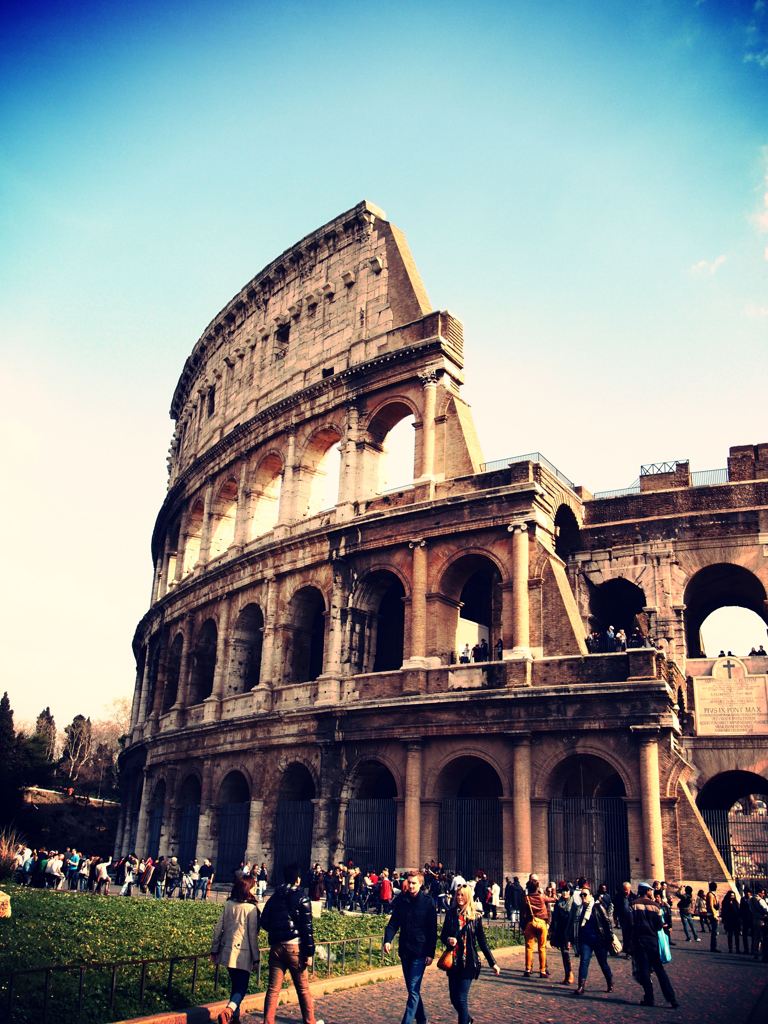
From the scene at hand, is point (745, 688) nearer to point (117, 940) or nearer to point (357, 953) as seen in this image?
point (357, 953)

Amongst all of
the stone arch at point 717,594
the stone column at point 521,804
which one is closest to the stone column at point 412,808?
the stone column at point 521,804

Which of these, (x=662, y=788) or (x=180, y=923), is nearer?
(x=180, y=923)

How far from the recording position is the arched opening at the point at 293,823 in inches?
914

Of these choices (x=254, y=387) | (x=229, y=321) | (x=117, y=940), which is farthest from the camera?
(x=229, y=321)

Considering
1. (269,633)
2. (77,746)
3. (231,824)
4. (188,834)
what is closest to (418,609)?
(269,633)

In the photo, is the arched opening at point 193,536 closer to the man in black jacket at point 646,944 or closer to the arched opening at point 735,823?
the arched opening at point 735,823

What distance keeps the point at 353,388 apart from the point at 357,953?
1725 cm

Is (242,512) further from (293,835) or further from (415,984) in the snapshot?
(415,984)

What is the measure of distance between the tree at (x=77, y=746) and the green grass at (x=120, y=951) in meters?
61.5

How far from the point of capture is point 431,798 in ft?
68.7

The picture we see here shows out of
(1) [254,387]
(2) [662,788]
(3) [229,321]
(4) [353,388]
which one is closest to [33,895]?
(2) [662,788]

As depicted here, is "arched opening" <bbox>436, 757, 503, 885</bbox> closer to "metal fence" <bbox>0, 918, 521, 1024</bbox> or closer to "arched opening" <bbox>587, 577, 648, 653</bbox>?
"arched opening" <bbox>587, 577, 648, 653</bbox>

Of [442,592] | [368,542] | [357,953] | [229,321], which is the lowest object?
[357,953]

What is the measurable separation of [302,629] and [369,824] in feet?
20.2
